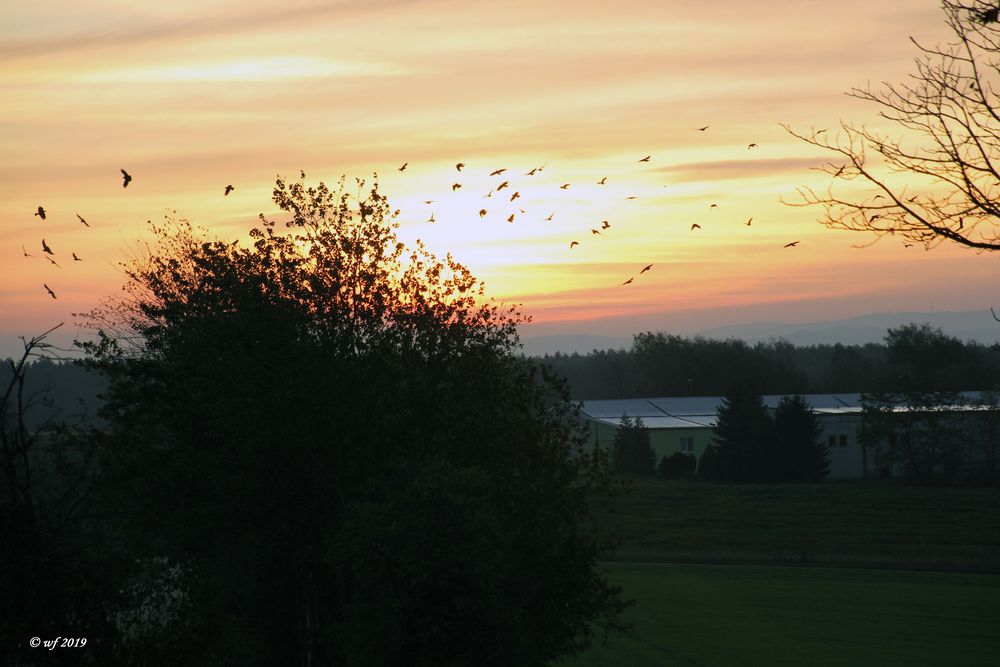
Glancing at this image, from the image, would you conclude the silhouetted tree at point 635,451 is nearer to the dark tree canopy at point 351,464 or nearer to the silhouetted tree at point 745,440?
the silhouetted tree at point 745,440

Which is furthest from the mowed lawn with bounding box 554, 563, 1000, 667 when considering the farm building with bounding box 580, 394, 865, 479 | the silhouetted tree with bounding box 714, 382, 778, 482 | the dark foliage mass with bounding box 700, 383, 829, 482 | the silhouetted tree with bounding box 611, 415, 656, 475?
the silhouetted tree with bounding box 611, 415, 656, 475

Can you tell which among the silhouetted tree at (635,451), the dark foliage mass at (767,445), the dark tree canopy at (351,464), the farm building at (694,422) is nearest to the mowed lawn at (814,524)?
the dark foliage mass at (767,445)

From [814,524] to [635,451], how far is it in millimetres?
37256

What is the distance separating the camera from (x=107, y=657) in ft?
55.9

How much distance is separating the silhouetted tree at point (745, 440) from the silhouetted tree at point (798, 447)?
3.09 feet

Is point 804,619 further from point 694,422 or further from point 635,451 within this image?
point 694,422

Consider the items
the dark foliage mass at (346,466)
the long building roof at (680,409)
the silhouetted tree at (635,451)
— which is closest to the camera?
the dark foliage mass at (346,466)

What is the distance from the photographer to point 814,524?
89.6 metres

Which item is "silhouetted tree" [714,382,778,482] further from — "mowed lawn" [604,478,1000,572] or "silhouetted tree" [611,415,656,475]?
"silhouetted tree" [611,415,656,475]

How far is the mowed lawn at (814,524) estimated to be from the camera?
75312mm

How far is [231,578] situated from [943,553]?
58.6m

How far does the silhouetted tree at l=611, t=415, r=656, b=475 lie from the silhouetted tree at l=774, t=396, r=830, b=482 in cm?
1543

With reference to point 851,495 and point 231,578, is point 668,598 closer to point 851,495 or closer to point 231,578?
point 231,578

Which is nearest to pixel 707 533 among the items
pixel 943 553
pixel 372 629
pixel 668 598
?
pixel 943 553
